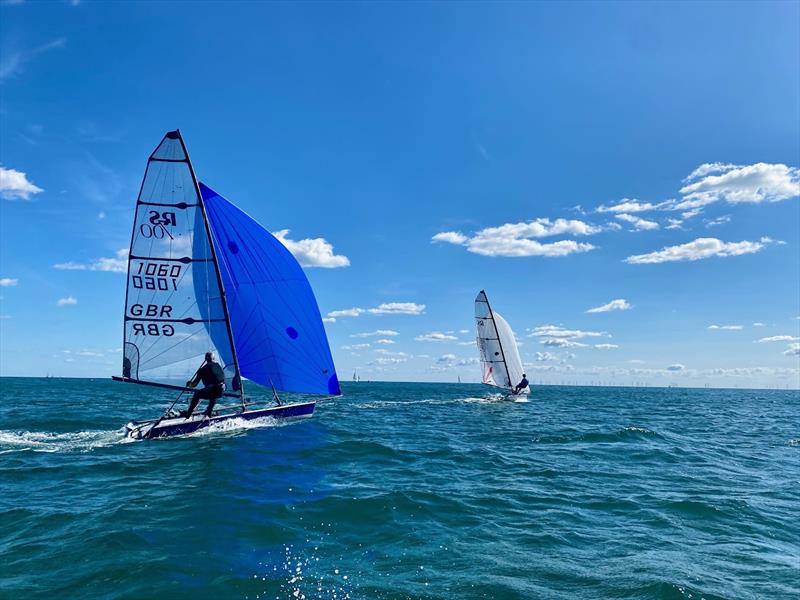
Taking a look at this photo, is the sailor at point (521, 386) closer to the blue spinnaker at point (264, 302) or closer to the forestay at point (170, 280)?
the blue spinnaker at point (264, 302)

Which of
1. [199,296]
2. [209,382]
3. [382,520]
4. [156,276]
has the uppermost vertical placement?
[156,276]

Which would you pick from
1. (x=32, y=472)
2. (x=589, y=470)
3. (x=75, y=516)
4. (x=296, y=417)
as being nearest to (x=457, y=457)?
(x=589, y=470)

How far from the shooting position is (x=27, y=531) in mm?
8242

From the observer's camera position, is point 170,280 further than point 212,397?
No

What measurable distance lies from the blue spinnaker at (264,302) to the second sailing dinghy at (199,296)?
4cm

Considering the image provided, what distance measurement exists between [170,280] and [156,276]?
487 mm

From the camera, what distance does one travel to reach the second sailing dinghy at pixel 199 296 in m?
17.8

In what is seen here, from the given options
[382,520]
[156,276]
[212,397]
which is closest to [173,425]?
[212,397]

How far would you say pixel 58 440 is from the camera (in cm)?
1756

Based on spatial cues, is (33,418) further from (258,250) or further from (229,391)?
(258,250)

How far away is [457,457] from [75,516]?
34.8 feet

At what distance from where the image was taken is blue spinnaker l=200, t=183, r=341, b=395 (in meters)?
20.8

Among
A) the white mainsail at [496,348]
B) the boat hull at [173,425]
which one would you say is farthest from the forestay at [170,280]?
the white mainsail at [496,348]

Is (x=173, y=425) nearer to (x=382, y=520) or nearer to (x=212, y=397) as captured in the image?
(x=212, y=397)
